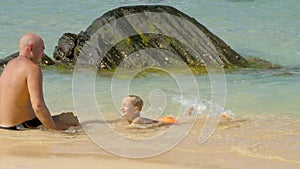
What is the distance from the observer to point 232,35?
13250 millimetres

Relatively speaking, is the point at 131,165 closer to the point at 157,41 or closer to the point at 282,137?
the point at 282,137

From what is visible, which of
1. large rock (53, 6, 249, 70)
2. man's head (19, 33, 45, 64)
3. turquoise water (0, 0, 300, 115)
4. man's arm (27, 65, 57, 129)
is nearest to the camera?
→ man's arm (27, 65, 57, 129)

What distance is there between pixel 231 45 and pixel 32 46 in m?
6.67

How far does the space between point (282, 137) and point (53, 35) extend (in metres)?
7.92

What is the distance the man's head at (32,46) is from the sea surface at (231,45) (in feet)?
4.88

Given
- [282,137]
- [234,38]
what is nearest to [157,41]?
[234,38]

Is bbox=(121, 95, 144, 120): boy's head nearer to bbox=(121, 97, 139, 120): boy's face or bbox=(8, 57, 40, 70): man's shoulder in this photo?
bbox=(121, 97, 139, 120): boy's face

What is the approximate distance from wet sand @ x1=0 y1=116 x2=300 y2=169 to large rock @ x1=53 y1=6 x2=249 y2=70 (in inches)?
137

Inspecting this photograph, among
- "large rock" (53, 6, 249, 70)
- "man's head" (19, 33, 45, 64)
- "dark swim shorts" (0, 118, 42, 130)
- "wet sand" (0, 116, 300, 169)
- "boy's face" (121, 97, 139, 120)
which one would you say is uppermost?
"large rock" (53, 6, 249, 70)

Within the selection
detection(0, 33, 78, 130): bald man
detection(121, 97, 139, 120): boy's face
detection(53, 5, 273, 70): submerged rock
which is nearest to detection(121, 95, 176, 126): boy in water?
detection(121, 97, 139, 120): boy's face

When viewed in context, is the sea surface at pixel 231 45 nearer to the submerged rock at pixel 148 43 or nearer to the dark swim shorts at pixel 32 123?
the submerged rock at pixel 148 43

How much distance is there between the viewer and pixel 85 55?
→ 32.9ft

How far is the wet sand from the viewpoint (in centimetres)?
505

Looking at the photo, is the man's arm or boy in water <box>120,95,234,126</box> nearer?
the man's arm
